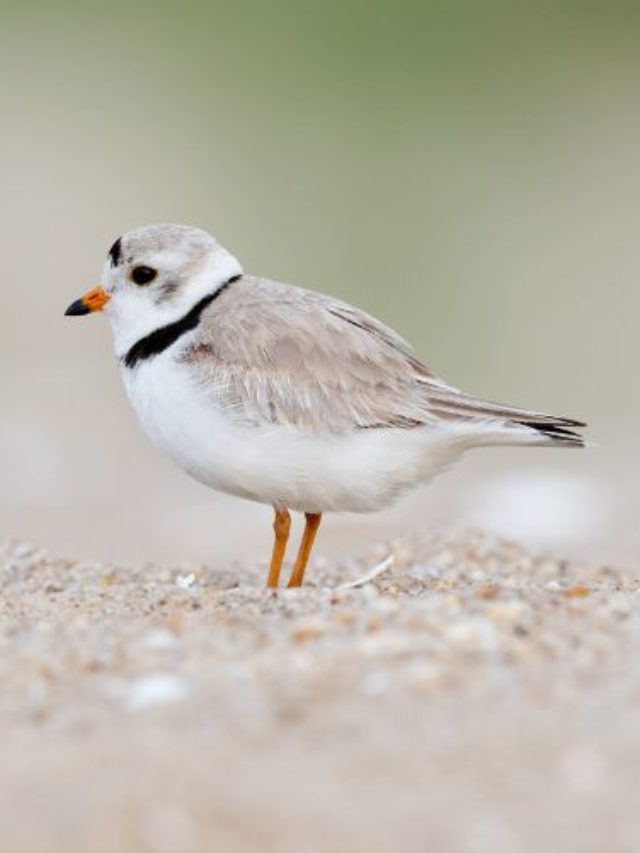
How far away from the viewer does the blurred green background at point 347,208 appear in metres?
9.31

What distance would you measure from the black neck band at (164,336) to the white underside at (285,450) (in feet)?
0.24

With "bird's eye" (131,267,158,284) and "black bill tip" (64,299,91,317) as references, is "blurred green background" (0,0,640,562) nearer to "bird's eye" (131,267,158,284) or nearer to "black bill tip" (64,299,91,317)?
"black bill tip" (64,299,91,317)

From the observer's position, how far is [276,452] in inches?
199

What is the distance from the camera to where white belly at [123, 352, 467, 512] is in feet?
16.6

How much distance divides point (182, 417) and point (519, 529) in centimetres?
323

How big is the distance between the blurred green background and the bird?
208cm

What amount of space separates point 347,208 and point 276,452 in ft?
41.3

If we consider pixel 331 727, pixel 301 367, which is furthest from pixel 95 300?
pixel 331 727

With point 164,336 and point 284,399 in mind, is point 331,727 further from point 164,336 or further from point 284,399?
point 164,336

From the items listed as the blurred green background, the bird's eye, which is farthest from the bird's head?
the blurred green background

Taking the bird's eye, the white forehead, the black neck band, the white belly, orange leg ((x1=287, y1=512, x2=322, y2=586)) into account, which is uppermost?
the white forehead

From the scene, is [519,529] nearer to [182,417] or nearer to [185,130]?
[182,417]

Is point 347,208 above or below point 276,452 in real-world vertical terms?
above

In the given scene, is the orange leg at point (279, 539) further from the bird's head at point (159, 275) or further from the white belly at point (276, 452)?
the bird's head at point (159, 275)
